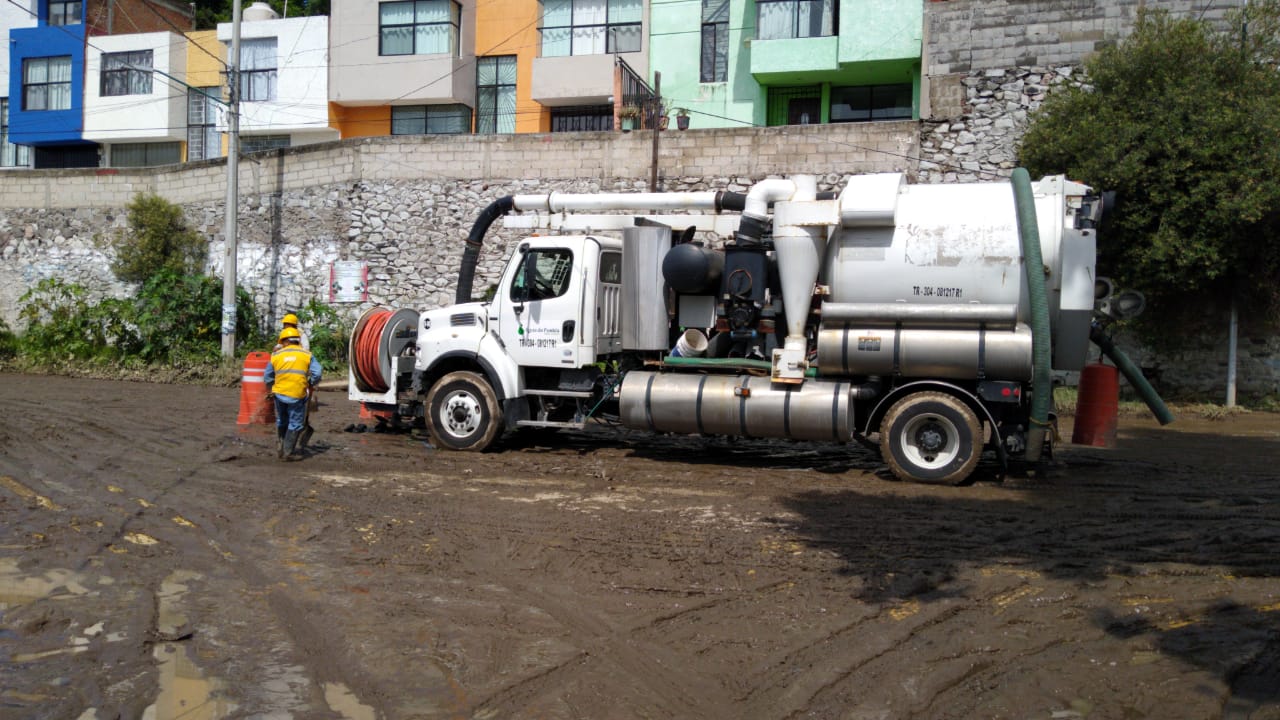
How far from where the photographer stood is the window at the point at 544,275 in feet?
38.9

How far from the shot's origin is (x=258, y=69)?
32531 mm

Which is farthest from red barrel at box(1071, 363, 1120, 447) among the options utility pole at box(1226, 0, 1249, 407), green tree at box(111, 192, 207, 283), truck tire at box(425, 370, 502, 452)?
green tree at box(111, 192, 207, 283)

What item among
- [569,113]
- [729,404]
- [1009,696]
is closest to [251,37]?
[569,113]

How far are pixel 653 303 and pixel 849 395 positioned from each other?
2468mm

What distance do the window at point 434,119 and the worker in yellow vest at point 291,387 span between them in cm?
2066

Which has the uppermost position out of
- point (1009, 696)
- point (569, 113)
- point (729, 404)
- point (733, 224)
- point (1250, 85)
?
point (569, 113)

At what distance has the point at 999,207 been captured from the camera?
995 centimetres

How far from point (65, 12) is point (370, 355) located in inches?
1275

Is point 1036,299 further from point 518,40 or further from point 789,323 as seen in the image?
point 518,40

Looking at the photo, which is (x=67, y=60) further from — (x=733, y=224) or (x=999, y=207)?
(x=999, y=207)

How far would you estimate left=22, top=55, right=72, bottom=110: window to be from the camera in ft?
119

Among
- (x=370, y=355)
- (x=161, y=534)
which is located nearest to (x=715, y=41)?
(x=370, y=355)

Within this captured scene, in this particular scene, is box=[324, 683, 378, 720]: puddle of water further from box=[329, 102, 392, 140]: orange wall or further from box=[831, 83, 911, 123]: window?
box=[329, 102, 392, 140]: orange wall

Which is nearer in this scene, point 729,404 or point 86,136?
point 729,404
